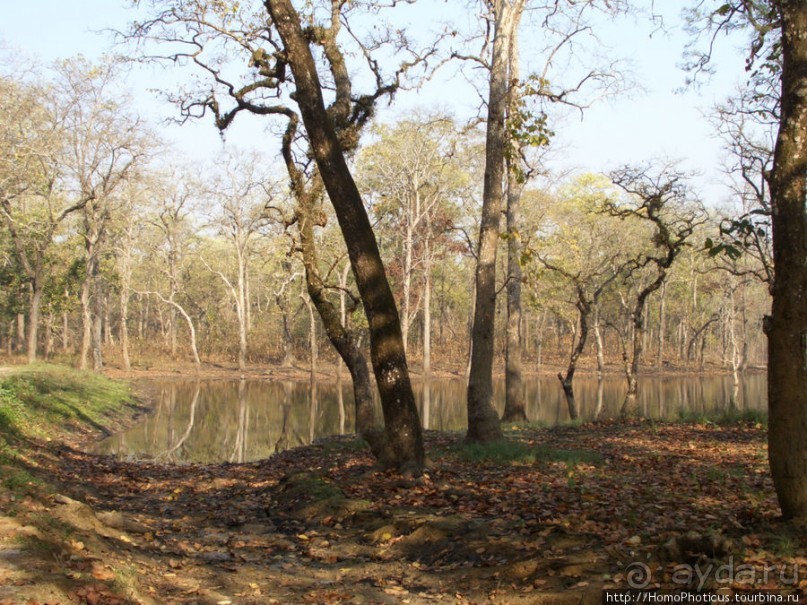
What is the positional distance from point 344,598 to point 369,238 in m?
4.82

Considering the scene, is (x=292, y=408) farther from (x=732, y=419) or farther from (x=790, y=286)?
(x=790, y=286)

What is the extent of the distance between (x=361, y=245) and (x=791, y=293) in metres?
5.23

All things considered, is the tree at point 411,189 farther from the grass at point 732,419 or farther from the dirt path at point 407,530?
the dirt path at point 407,530

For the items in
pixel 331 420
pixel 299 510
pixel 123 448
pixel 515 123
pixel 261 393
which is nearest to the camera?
pixel 299 510

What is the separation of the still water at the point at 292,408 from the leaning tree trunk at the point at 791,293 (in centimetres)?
1239

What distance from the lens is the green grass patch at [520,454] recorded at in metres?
10.4

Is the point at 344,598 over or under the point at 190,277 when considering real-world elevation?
under

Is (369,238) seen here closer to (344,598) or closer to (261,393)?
(344,598)

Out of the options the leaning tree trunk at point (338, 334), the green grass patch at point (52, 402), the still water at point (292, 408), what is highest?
the leaning tree trunk at point (338, 334)

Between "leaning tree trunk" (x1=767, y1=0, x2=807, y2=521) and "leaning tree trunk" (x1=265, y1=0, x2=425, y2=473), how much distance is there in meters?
4.69

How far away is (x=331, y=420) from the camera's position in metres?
26.1

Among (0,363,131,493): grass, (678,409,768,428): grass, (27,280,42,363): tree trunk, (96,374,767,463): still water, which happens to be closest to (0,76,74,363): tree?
(27,280,42,363): tree trunk

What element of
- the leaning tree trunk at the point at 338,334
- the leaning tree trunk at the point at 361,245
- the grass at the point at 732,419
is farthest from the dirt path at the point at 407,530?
the grass at the point at 732,419

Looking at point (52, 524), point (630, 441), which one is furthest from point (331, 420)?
point (52, 524)
